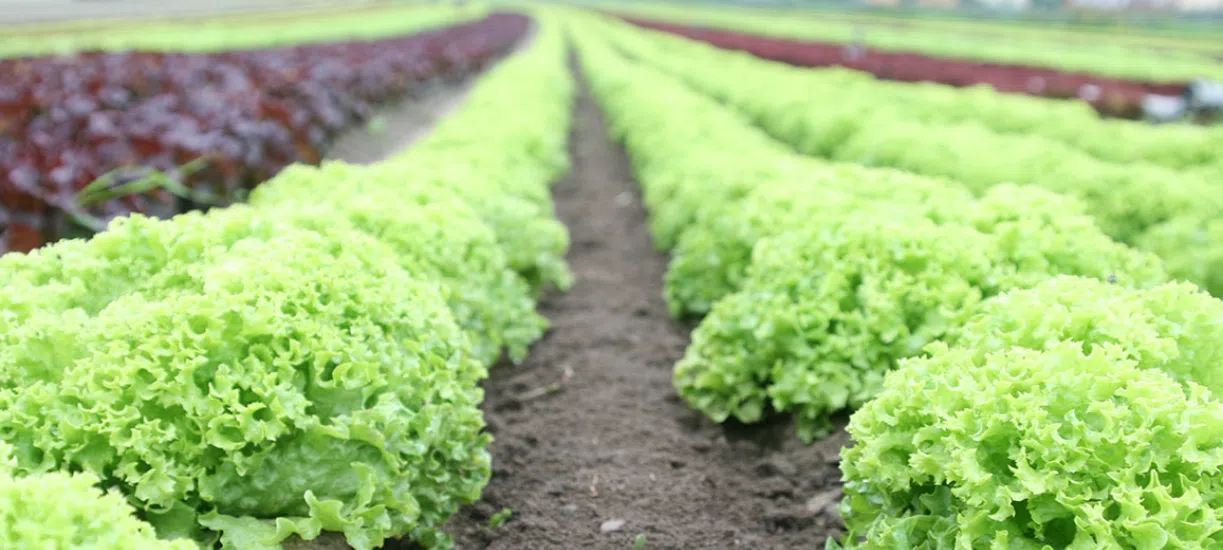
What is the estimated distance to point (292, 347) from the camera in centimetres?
339

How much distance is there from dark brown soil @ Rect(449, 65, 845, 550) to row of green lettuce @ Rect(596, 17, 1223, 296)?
332 cm

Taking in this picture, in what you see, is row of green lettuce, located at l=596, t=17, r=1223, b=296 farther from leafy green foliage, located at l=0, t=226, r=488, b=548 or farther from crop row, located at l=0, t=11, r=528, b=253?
crop row, located at l=0, t=11, r=528, b=253

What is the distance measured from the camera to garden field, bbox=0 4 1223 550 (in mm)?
3010

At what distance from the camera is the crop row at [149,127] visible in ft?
24.6

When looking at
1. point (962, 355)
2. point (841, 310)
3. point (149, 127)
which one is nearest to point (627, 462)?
point (841, 310)

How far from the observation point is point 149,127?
9547mm

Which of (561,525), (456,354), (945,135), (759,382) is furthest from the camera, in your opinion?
(945,135)

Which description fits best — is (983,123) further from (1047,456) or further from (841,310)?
(1047,456)

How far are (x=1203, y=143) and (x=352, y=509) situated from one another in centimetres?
968

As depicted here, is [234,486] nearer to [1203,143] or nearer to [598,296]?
[598,296]

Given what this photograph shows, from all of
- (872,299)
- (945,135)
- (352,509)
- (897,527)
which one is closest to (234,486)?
(352,509)

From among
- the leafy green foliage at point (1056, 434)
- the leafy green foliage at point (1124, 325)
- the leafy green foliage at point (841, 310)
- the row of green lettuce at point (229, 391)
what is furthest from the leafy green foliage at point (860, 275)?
the row of green lettuce at point (229, 391)

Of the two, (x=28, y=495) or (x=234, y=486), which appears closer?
(x=28, y=495)

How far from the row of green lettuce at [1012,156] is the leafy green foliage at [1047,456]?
12.9 feet
